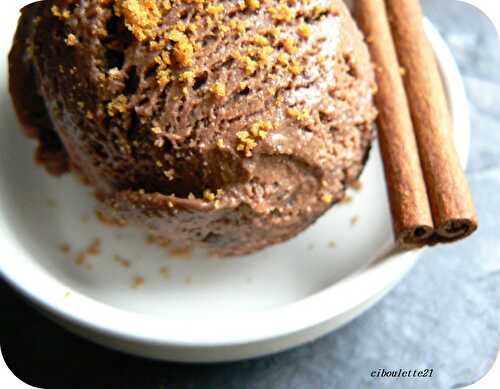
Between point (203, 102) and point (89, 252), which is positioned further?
point (89, 252)

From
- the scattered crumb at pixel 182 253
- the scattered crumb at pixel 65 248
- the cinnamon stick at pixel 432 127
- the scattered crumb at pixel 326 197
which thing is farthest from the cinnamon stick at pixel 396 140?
the scattered crumb at pixel 65 248

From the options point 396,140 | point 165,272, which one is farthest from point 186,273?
point 396,140

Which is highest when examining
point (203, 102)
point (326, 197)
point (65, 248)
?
point (203, 102)

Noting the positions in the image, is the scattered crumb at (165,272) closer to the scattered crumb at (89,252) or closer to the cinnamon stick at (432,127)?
the scattered crumb at (89,252)

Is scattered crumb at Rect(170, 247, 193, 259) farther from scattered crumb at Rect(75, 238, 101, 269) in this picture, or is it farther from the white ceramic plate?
scattered crumb at Rect(75, 238, 101, 269)

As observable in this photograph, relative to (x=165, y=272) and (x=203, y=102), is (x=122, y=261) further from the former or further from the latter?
(x=203, y=102)

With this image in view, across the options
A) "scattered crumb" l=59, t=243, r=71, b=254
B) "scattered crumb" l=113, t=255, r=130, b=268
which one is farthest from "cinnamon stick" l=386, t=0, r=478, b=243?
"scattered crumb" l=59, t=243, r=71, b=254
